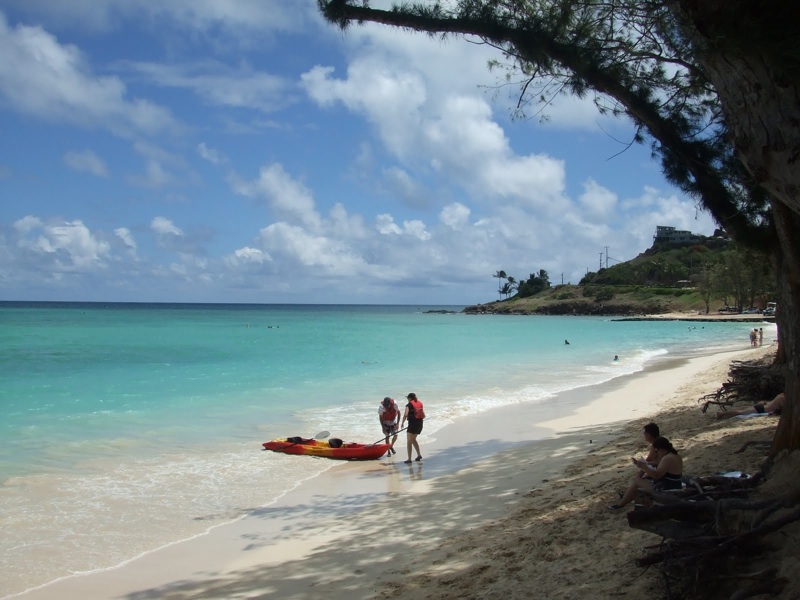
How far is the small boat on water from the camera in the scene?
1194 cm

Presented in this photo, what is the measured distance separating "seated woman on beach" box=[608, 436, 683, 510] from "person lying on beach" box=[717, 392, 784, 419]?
3408 mm

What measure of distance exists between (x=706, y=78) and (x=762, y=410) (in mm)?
5572

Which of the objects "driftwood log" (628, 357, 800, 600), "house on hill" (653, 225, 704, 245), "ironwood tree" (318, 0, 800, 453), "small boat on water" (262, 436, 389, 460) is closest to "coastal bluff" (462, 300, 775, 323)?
"house on hill" (653, 225, 704, 245)

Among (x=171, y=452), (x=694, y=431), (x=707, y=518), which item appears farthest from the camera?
(x=171, y=452)

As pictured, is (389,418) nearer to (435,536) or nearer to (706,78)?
(435,536)

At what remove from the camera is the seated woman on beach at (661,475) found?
19.4ft

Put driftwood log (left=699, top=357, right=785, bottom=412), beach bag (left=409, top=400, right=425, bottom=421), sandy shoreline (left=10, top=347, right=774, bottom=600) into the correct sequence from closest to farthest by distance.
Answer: sandy shoreline (left=10, top=347, right=774, bottom=600) < driftwood log (left=699, top=357, right=785, bottom=412) < beach bag (left=409, top=400, right=425, bottom=421)

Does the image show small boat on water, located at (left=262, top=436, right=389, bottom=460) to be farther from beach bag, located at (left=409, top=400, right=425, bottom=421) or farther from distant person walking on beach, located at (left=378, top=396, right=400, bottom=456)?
beach bag, located at (left=409, top=400, right=425, bottom=421)

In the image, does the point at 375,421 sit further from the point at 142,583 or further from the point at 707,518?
the point at 707,518

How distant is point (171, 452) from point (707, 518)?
10.7 meters

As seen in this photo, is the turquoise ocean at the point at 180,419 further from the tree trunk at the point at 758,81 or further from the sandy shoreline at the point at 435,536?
the tree trunk at the point at 758,81

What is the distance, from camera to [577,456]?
10.6 m

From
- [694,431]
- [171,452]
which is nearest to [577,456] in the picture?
[694,431]

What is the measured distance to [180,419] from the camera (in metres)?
16.6
